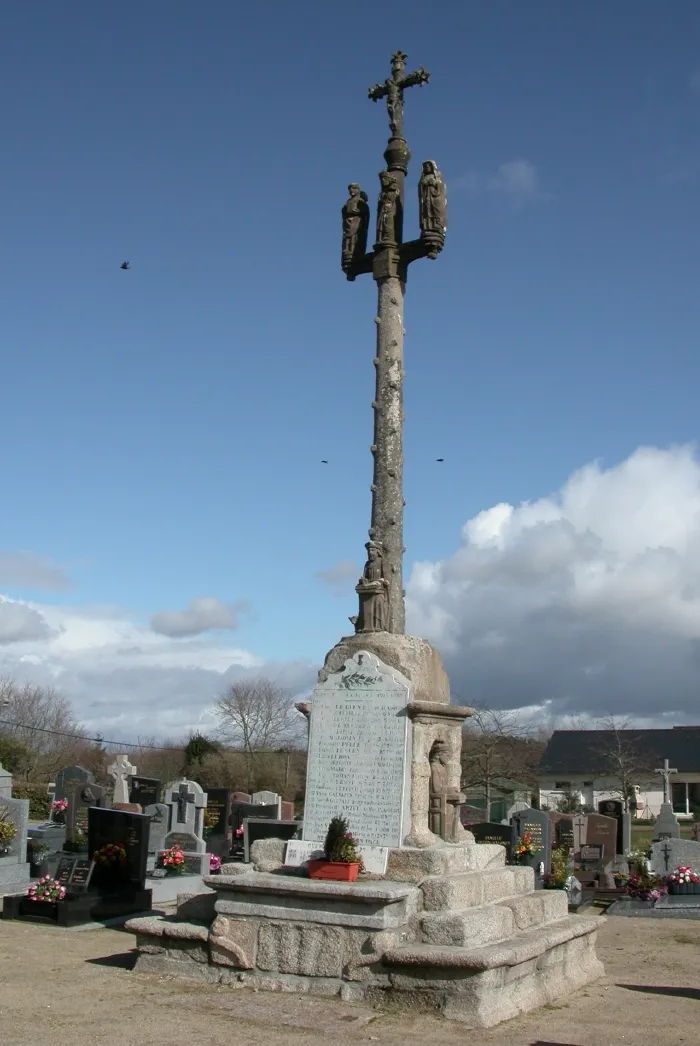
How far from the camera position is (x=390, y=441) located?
10664 millimetres

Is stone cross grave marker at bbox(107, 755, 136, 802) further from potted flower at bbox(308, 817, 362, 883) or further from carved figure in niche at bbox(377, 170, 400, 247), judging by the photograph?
carved figure in niche at bbox(377, 170, 400, 247)

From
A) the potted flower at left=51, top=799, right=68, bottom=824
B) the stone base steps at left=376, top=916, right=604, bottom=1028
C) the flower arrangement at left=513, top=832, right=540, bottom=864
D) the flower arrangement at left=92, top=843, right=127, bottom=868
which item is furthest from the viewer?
the potted flower at left=51, top=799, right=68, bottom=824

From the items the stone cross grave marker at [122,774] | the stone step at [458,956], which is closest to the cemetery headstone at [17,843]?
the stone step at [458,956]

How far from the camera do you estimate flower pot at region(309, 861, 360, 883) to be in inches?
336

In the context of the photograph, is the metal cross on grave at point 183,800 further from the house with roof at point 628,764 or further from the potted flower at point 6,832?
the house with roof at point 628,764

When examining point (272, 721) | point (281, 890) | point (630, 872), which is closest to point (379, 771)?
point (281, 890)

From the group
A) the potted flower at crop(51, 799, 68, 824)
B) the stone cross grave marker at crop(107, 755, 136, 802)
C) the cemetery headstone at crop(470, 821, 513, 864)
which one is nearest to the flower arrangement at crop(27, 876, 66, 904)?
the cemetery headstone at crop(470, 821, 513, 864)

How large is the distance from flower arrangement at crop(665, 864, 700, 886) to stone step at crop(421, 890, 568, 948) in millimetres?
7090

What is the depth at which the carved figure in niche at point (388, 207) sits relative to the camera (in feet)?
37.6

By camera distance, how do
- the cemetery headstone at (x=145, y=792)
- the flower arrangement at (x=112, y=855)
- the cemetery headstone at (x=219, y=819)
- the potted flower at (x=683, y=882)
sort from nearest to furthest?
the flower arrangement at (x=112, y=855)
the potted flower at (x=683, y=882)
the cemetery headstone at (x=219, y=819)
the cemetery headstone at (x=145, y=792)

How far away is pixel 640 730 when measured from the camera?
194 ft

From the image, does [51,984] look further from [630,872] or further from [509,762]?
[509,762]

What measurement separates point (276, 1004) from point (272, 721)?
152 feet

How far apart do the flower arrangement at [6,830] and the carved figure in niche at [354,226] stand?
9988 mm
